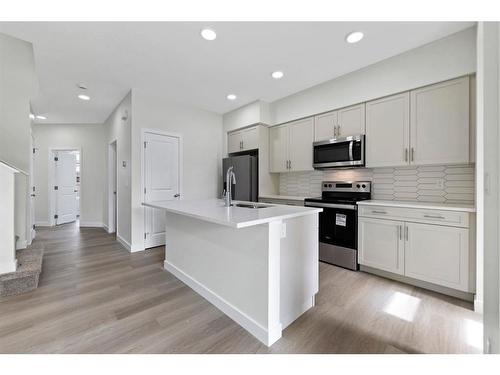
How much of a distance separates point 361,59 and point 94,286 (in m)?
3.90

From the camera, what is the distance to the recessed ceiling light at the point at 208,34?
2084 mm

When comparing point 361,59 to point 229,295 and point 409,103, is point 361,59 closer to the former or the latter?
point 409,103

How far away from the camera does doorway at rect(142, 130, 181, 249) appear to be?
364 centimetres

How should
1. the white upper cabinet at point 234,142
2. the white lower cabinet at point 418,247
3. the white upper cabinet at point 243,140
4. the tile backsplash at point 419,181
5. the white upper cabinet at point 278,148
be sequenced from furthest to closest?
the white upper cabinet at point 234,142 < the white upper cabinet at point 243,140 < the white upper cabinet at point 278,148 < the tile backsplash at point 419,181 < the white lower cabinet at point 418,247

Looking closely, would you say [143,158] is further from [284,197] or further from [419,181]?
[419,181]

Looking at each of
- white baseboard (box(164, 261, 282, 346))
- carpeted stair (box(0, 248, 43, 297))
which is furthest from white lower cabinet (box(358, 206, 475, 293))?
A: carpeted stair (box(0, 248, 43, 297))

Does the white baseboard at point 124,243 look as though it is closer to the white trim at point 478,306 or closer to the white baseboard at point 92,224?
the white baseboard at point 92,224

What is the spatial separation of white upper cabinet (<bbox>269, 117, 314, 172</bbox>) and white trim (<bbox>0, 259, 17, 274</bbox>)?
11.5 feet

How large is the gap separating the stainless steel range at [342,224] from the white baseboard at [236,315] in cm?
159

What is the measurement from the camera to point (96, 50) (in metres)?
2.39

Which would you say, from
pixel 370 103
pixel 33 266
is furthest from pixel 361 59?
pixel 33 266

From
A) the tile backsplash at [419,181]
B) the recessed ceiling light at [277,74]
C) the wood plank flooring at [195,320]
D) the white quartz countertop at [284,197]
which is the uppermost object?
the recessed ceiling light at [277,74]

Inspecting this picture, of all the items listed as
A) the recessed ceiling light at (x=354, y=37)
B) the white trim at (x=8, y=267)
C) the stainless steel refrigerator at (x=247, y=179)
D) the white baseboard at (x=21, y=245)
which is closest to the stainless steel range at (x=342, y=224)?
the stainless steel refrigerator at (x=247, y=179)

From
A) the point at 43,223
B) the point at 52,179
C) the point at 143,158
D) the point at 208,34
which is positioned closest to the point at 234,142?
the point at 143,158
